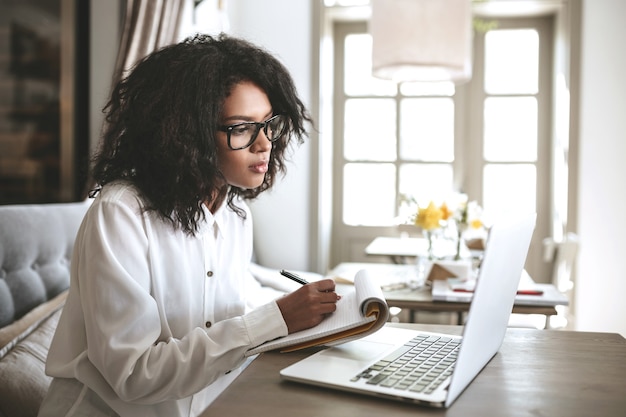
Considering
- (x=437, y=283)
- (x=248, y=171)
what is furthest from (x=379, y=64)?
(x=248, y=171)

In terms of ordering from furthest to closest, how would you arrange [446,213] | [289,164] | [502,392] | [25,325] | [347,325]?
[289,164] < [446,213] < [25,325] < [347,325] < [502,392]

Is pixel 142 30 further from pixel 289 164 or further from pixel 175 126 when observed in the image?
pixel 289 164

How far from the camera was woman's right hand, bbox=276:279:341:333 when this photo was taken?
119cm

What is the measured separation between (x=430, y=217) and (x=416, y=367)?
5.41 ft

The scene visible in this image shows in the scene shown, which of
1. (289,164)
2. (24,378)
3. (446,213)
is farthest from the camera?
(289,164)

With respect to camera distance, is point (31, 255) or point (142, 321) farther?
point (31, 255)

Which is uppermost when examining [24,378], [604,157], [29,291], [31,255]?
[604,157]

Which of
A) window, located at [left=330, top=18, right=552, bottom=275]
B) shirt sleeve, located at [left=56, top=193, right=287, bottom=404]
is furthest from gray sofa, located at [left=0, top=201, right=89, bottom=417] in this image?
window, located at [left=330, top=18, right=552, bottom=275]

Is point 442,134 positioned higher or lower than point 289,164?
higher

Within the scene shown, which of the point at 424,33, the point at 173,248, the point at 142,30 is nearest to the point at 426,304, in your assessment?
the point at 173,248

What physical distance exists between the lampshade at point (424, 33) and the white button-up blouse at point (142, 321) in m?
1.94

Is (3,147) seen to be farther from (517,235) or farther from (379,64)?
(517,235)

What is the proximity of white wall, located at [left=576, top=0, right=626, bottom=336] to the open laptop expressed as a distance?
12.6 ft

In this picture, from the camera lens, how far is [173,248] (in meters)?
1.32
